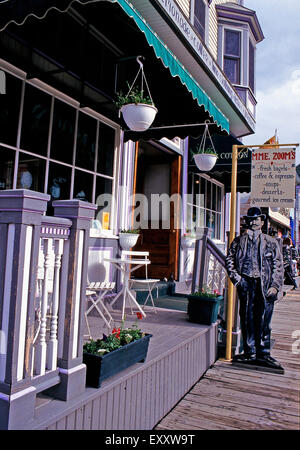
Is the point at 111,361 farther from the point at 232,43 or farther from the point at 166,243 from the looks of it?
the point at 232,43

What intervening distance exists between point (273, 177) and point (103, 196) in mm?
2572

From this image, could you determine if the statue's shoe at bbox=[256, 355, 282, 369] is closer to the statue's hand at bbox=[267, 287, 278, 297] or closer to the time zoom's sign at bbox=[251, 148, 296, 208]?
the statue's hand at bbox=[267, 287, 278, 297]

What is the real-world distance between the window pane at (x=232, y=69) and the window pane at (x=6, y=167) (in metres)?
8.90

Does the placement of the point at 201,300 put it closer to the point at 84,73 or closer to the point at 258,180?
the point at 258,180

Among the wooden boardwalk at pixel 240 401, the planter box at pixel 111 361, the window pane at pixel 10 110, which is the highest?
the window pane at pixel 10 110

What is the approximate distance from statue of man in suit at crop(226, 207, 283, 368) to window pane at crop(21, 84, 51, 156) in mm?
2557

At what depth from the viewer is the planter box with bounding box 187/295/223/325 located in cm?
438

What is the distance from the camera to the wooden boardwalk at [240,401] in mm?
2836

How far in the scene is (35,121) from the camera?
4.26m

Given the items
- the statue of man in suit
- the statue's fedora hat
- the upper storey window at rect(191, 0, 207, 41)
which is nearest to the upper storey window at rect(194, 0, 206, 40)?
the upper storey window at rect(191, 0, 207, 41)

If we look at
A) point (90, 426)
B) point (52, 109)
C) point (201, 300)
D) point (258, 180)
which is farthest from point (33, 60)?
point (90, 426)

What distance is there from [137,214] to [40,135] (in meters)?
3.99

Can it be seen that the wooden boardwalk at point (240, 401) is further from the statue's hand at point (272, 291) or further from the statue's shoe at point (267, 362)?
the statue's hand at point (272, 291)

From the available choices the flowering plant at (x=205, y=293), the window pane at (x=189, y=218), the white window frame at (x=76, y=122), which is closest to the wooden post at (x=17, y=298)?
the white window frame at (x=76, y=122)
